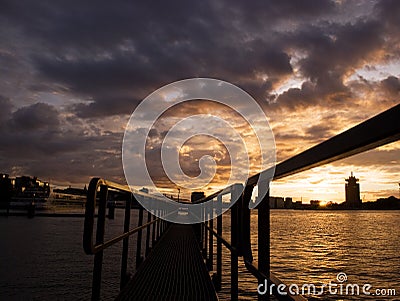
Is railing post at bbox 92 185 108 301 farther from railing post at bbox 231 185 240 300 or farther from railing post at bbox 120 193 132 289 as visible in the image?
railing post at bbox 120 193 132 289

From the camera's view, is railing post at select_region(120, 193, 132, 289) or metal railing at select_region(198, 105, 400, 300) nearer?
metal railing at select_region(198, 105, 400, 300)

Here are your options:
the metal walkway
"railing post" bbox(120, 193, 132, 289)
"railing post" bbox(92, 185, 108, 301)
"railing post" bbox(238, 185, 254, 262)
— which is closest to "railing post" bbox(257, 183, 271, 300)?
"railing post" bbox(238, 185, 254, 262)

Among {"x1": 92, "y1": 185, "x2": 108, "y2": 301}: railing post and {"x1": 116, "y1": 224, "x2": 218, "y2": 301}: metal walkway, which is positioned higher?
{"x1": 92, "y1": 185, "x2": 108, "y2": 301}: railing post

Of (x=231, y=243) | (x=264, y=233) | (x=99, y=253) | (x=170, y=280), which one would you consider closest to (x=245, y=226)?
(x=231, y=243)

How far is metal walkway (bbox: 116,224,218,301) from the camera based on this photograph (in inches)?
157

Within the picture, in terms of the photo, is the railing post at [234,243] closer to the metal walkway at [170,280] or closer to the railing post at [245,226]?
the railing post at [245,226]

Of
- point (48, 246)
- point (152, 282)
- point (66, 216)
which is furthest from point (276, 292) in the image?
point (66, 216)

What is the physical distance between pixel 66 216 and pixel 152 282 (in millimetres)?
42969

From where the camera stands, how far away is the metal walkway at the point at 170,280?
3.98 meters

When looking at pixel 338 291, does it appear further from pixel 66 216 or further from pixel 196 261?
pixel 66 216

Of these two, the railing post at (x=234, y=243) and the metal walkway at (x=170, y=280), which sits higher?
the railing post at (x=234, y=243)

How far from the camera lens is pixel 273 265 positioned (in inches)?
535

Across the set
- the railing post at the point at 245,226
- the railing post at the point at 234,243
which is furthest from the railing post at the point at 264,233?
the railing post at the point at 234,243

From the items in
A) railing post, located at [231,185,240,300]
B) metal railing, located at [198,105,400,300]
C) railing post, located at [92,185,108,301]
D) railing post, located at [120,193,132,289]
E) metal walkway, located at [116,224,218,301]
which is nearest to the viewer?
metal railing, located at [198,105,400,300]
